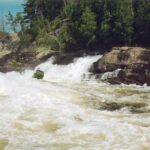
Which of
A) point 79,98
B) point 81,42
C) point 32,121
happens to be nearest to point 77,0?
point 81,42

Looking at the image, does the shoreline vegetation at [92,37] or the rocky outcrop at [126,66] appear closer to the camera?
the rocky outcrop at [126,66]

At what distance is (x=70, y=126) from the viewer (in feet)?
64.7

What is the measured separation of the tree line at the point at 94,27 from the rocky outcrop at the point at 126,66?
6426mm

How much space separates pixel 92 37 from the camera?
48.3 m

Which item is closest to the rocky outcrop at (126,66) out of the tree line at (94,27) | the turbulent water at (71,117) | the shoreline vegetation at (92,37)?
the shoreline vegetation at (92,37)

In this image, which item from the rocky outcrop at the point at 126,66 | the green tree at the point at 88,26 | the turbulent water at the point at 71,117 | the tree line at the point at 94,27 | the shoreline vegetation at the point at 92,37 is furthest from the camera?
the green tree at the point at 88,26

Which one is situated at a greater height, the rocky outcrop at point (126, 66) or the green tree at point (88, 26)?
the green tree at point (88, 26)

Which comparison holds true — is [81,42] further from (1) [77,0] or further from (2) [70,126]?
(2) [70,126]

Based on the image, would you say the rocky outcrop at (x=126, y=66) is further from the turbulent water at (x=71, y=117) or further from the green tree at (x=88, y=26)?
the green tree at (x=88, y=26)

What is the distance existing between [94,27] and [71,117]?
90.3 ft

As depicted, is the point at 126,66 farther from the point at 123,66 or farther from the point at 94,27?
the point at 94,27

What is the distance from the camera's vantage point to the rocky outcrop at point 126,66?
3578 cm

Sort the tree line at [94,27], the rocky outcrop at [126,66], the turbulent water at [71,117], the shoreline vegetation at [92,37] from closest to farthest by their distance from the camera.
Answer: the turbulent water at [71,117] < the rocky outcrop at [126,66] < the shoreline vegetation at [92,37] < the tree line at [94,27]

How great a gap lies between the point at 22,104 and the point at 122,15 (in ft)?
78.8
